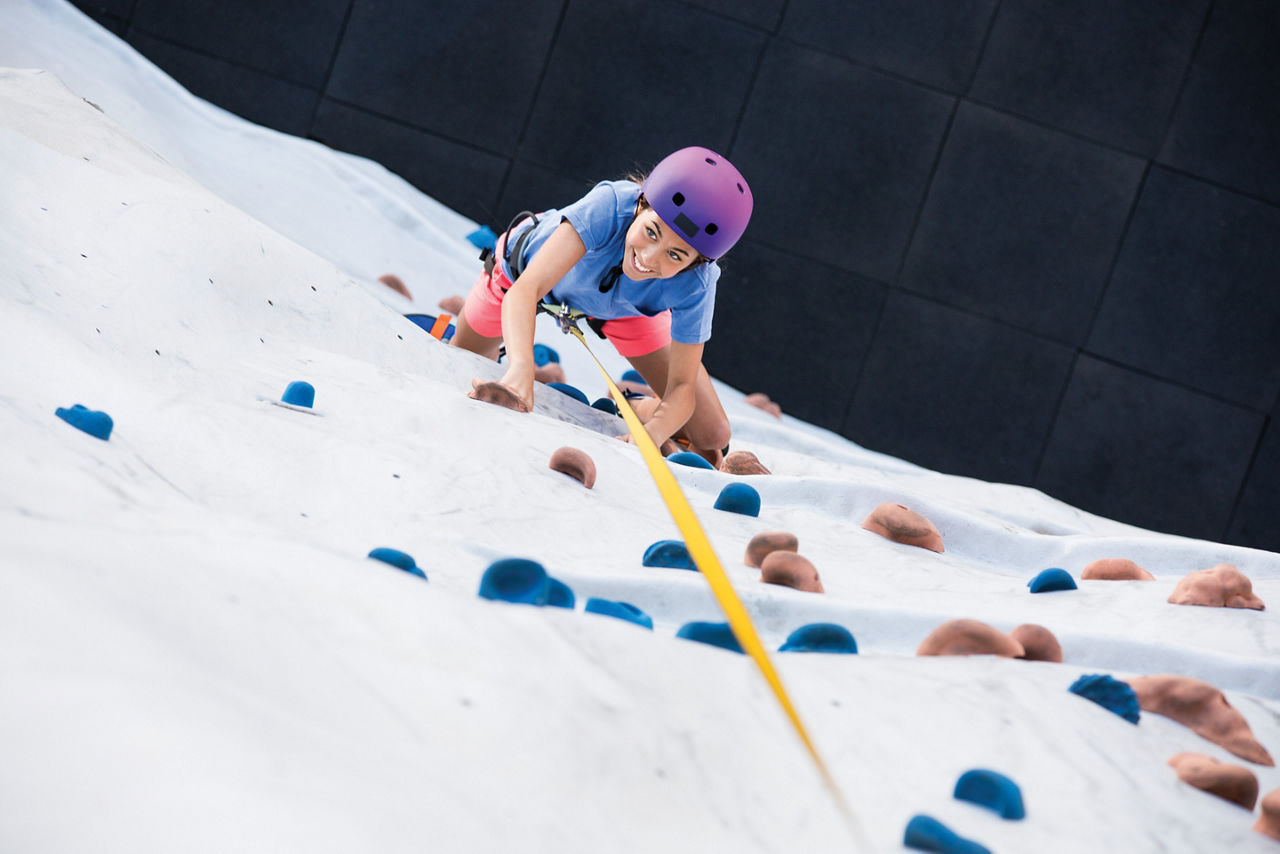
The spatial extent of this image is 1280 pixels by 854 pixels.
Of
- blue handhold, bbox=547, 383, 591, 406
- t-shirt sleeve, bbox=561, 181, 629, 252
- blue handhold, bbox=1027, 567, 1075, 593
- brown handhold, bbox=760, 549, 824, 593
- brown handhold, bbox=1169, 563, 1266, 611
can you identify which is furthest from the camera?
blue handhold, bbox=547, 383, 591, 406

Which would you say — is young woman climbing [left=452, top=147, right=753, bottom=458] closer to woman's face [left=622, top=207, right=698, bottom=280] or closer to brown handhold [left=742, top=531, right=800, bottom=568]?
woman's face [left=622, top=207, right=698, bottom=280]

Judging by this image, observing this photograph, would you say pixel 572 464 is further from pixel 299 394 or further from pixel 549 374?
pixel 549 374

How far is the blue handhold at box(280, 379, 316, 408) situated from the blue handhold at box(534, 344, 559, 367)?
1212 mm

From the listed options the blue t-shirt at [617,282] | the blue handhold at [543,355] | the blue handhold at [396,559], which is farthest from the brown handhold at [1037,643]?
the blue handhold at [543,355]

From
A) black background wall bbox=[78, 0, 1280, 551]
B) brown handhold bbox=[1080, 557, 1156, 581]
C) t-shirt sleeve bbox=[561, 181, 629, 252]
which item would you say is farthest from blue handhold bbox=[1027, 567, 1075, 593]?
black background wall bbox=[78, 0, 1280, 551]

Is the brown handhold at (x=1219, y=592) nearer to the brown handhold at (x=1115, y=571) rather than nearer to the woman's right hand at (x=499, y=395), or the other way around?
the brown handhold at (x=1115, y=571)

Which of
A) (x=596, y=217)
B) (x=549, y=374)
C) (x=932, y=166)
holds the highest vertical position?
(x=932, y=166)

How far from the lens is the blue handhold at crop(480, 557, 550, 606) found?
0.88 metres

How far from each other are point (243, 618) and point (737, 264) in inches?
124

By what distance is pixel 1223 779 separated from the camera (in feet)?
2.66

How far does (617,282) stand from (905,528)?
76 cm

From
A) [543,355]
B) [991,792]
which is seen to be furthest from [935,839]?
[543,355]

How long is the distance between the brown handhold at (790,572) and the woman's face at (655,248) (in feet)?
2.44

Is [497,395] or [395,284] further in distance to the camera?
[395,284]
